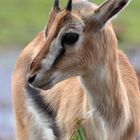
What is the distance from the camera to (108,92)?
34.7 feet

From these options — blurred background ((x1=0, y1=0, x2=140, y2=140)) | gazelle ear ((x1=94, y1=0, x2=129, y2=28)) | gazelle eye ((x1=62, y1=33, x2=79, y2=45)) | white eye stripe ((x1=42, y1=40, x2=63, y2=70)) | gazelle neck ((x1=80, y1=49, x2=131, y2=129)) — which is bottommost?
gazelle neck ((x1=80, y1=49, x2=131, y2=129))

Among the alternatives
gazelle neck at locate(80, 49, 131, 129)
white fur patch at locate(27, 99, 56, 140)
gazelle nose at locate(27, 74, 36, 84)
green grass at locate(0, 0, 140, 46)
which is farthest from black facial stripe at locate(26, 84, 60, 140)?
green grass at locate(0, 0, 140, 46)

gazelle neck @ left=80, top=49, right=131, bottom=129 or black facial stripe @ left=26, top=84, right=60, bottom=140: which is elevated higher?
black facial stripe @ left=26, top=84, right=60, bottom=140

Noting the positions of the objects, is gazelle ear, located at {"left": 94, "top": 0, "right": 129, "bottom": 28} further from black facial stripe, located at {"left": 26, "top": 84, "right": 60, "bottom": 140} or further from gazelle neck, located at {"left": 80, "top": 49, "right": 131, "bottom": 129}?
black facial stripe, located at {"left": 26, "top": 84, "right": 60, "bottom": 140}

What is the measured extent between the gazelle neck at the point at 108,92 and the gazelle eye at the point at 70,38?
0.47m

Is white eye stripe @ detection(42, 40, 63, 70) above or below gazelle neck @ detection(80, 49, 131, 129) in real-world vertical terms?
above

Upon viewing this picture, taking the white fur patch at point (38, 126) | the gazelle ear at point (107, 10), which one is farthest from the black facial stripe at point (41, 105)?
the gazelle ear at point (107, 10)

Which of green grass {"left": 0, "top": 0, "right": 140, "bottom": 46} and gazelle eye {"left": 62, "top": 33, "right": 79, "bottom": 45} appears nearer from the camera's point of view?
gazelle eye {"left": 62, "top": 33, "right": 79, "bottom": 45}

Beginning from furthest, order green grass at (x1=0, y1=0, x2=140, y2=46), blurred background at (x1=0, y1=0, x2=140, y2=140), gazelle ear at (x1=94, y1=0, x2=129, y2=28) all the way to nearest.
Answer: green grass at (x1=0, y1=0, x2=140, y2=46) → blurred background at (x1=0, y1=0, x2=140, y2=140) → gazelle ear at (x1=94, y1=0, x2=129, y2=28)

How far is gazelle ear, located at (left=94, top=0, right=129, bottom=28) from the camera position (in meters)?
→ 9.85

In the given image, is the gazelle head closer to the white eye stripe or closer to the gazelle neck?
the white eye stripe

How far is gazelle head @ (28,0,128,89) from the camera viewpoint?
9.70m

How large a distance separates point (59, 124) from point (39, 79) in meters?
1.71

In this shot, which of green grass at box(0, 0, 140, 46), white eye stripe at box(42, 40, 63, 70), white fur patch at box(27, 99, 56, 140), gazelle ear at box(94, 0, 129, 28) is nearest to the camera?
white eye stripe at box(42, 40, 63, 70)
